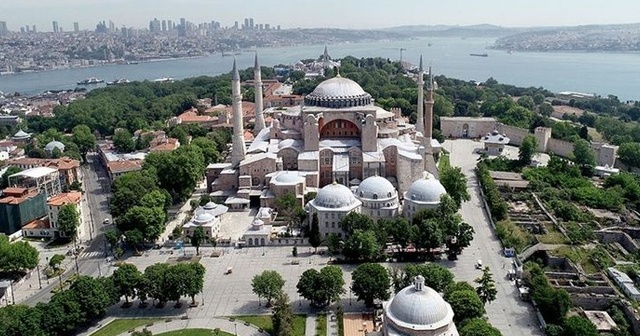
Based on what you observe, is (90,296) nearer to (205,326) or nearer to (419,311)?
(205,326)

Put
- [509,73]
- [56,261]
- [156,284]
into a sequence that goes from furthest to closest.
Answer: [509,73] → [56,261] → [156,284]

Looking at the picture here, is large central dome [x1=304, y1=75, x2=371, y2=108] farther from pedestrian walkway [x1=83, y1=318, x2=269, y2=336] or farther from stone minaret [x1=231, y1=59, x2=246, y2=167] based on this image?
pedestrian walkway [x1=83, y1=318, x2=269, y2=336]

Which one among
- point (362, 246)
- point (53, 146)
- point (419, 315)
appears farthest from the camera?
point (53, 146)

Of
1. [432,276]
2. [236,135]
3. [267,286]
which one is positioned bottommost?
[267,286]

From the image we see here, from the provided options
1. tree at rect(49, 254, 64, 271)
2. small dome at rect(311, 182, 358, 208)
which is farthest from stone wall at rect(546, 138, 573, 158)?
tree at rect(49, 254, 64, 271)

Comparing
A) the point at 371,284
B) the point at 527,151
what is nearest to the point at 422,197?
the point at 371,284

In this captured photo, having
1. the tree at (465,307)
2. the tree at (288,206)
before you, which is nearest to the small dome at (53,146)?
the tree at (288,206)

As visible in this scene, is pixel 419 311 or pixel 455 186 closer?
pixel 419 311
